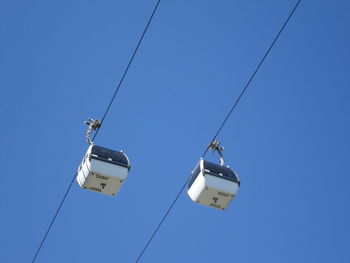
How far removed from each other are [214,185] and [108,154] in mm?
2158

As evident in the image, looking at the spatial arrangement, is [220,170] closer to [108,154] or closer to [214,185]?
[214,185]

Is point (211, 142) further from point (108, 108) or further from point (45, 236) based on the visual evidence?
point (45, 236)

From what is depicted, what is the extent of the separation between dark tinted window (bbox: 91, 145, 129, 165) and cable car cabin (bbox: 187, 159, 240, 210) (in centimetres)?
146

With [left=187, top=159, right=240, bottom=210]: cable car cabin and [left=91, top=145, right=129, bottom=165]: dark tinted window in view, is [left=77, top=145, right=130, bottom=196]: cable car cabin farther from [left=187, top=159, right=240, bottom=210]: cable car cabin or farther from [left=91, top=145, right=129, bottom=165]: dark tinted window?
[left=187, top=159, right=240, bottom=210]: cable car cabin

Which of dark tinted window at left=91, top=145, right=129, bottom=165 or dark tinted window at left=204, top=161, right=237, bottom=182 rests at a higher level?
dark tinted window at left=204, top=161, right=237, bottom=182

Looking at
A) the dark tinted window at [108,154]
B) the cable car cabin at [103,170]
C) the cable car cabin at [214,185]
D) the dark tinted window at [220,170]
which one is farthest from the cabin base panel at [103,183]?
the dark tinted window at [220,170]

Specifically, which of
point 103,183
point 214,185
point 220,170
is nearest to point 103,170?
point 103,183

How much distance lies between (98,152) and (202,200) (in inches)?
88.2

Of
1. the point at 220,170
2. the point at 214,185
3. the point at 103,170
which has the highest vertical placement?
the point at 220,170

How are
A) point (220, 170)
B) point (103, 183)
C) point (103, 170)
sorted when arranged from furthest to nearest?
point (220, 170) → point (103, 183) → point (103, 170)

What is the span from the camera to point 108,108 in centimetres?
1617

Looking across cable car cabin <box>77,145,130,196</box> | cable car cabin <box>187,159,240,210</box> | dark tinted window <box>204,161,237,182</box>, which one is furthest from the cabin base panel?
dark tinted window <box>204,161,237,182</box>

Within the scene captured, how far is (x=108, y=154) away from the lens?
16156 millimetres

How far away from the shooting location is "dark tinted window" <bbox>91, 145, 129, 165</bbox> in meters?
16.1
